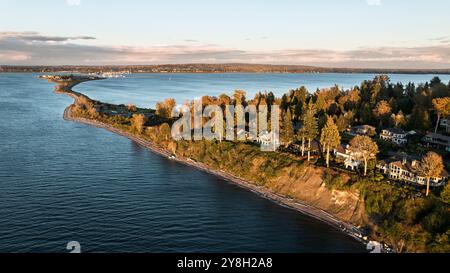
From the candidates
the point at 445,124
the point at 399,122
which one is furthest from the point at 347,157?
the point at 445,124

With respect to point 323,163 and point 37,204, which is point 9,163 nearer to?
point 37,204

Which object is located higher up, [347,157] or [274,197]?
[347,157]

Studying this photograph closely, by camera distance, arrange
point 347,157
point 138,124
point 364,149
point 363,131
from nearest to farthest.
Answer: point 364,149 → point 347,157 → point 363,131 → point 138,124

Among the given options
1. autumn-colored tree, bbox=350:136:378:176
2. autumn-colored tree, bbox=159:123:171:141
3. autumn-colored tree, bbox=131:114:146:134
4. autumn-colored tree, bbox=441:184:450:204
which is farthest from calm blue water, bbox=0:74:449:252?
autumn-colored tree, bbox=131:114:146:134

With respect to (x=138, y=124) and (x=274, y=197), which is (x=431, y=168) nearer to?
(x=274, y=197)
